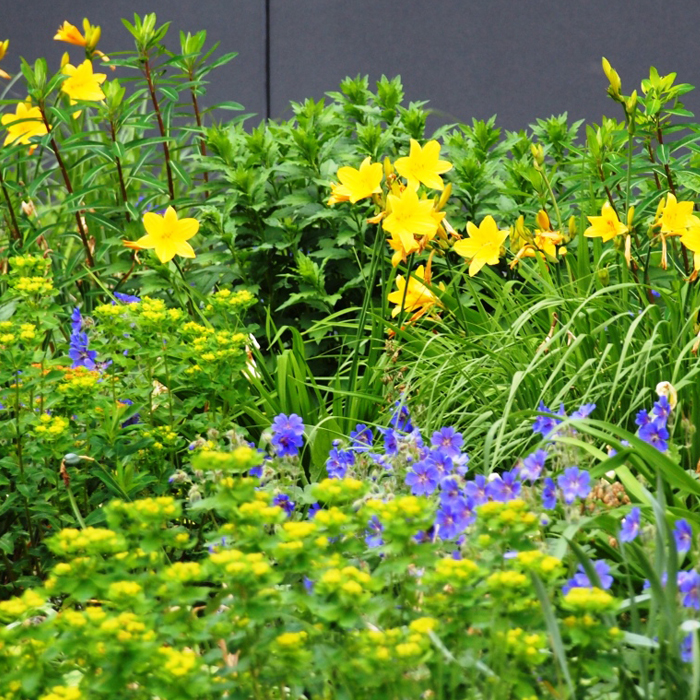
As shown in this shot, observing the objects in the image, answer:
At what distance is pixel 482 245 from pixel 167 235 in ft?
2.87

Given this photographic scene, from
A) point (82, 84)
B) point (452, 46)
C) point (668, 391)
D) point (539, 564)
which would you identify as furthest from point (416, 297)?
point (452, 46)

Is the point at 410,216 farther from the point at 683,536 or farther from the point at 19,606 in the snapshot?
the point at 19,606

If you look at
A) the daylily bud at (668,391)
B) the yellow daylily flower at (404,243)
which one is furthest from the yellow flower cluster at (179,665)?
the yellow daylily flower at (404,243)

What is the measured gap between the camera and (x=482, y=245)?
250cm

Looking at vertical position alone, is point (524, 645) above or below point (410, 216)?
below

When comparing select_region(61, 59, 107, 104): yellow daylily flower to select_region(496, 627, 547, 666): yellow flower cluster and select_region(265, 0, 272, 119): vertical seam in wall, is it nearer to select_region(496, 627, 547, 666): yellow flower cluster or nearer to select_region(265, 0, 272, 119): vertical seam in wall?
select_region(496, 627, 547, 666): yellow flower cluster

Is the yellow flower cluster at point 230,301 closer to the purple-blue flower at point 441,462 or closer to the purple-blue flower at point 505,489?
the purple-blue flower at point 441,462

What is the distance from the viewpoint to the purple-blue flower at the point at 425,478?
1.75 metres

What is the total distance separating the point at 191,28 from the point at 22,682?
17.9 ft

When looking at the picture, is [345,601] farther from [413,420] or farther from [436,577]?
[413,420]

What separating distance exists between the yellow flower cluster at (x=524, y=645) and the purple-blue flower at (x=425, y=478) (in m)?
0.55

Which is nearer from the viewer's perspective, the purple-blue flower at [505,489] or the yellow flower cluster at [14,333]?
the purple-blue flower at [505,489]

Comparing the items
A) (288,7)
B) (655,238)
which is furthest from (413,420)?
(288,7)

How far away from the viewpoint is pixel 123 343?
2.11 m
